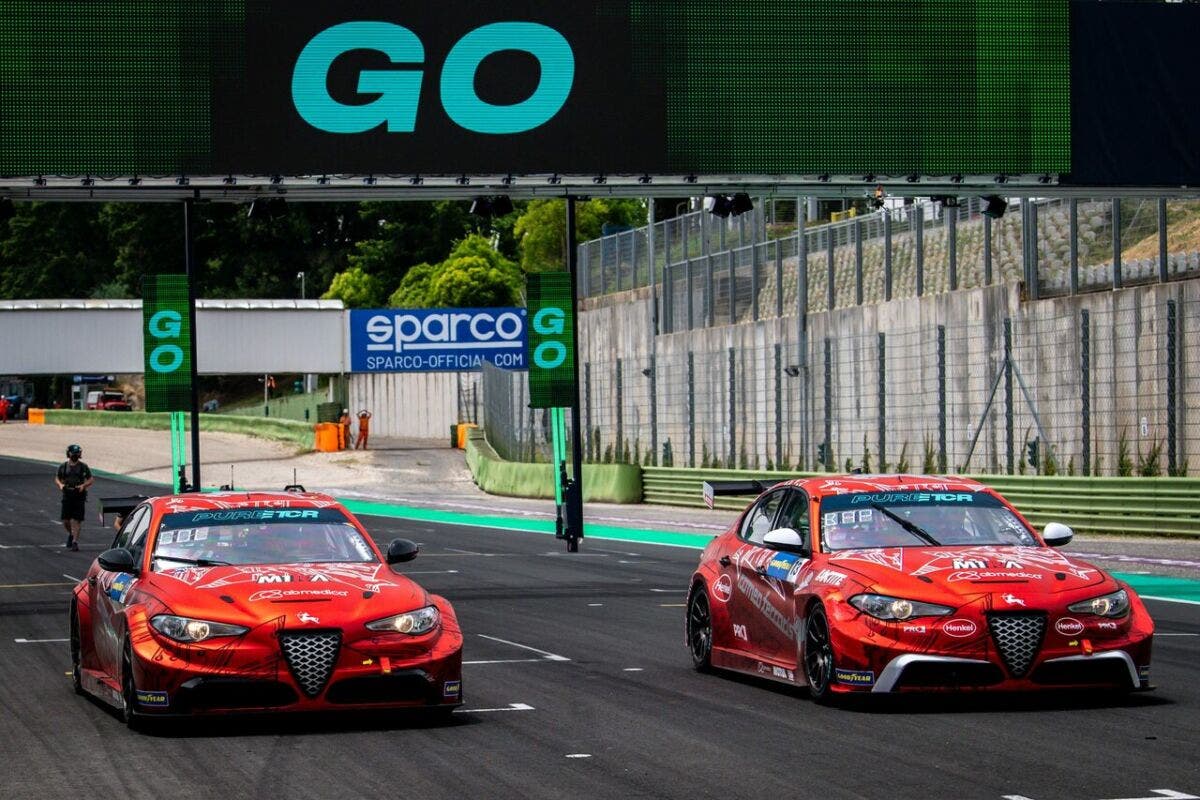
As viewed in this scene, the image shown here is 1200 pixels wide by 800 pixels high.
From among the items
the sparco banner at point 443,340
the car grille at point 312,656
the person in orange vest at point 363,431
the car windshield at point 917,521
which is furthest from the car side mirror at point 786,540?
the sparco banner at point 443,340

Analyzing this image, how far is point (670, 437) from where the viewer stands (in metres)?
47.2

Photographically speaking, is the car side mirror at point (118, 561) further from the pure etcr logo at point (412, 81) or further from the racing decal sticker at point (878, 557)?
the pure etcr logo at point (412, 81)

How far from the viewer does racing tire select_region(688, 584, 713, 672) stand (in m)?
13.9

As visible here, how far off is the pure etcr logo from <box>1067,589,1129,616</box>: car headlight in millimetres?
16393

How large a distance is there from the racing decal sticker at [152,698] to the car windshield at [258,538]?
118 cm

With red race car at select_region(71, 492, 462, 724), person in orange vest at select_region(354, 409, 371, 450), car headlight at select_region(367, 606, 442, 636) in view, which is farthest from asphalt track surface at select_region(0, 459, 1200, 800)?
person in orange vest at select_region(354, 409, 371, 450)

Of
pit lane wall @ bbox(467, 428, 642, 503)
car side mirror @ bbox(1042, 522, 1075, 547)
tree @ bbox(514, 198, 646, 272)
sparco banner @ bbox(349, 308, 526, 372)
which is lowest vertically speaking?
pit lane wall @ bbox(467, 428, 642, 503)

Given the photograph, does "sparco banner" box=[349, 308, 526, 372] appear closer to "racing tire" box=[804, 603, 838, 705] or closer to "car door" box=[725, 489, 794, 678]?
"car door" box=[725, 489, 794, 678]

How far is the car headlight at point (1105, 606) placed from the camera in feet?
37.1

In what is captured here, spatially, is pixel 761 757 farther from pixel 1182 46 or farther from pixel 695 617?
pixel 1182 46

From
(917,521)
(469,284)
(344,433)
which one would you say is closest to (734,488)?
(917,521)

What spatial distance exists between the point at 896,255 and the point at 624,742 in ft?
96.4

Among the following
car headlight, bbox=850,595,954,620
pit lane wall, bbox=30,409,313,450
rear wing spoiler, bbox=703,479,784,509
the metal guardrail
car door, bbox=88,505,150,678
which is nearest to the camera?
car headlight, bbox=850,595,954,620

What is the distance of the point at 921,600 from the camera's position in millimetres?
11250
